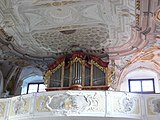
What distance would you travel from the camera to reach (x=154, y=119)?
10.4 meters

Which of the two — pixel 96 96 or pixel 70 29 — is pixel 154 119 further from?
pixel 70 29

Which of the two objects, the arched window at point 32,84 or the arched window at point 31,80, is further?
the arched window at point 32,84

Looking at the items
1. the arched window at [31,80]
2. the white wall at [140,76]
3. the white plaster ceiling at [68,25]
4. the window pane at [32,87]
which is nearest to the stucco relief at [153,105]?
the white plaster ceiling at [68,25]

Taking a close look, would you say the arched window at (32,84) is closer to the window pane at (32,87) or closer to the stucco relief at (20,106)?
Result: the window pane at (32,87)

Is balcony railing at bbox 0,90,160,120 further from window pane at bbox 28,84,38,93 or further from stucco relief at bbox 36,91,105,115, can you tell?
window pane at bbox 28,84,38,93

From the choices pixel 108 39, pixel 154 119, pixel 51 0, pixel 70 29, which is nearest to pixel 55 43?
pixel 70 29

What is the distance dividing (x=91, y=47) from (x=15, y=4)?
4200mm

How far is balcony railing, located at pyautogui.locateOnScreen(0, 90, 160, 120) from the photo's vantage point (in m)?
10.5

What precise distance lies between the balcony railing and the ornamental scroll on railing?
5.68 ft

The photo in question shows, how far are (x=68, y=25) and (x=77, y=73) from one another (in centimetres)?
220

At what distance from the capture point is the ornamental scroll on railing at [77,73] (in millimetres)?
12836

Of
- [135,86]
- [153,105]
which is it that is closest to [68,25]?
[153,105]

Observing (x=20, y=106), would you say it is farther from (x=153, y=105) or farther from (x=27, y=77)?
(x=27, y=77)

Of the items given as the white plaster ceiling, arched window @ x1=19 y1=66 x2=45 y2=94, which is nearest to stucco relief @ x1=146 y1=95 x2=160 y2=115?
the white plaster ceiling
